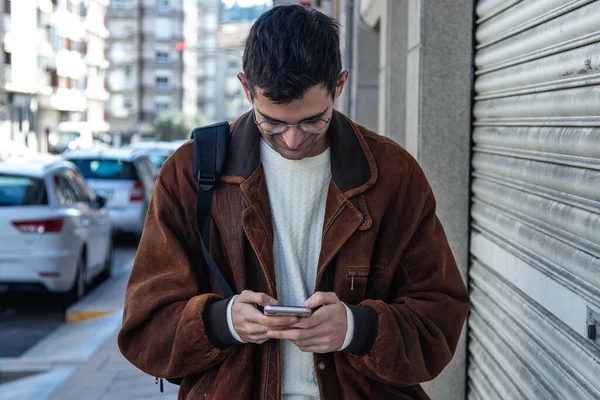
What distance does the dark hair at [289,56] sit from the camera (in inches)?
91.7

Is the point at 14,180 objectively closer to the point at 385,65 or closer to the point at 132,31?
the point at 385,65

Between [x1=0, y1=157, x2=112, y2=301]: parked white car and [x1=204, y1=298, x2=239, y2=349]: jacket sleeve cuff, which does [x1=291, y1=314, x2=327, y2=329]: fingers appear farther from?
[x1=0, y1=157, x2=112, y2=301]: parked white car

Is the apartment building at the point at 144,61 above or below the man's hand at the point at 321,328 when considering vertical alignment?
above

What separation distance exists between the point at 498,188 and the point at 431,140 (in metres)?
0.88

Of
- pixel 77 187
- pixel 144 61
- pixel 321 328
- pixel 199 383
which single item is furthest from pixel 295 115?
pixel 144 61

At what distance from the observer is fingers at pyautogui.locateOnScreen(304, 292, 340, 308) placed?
7.59 feet

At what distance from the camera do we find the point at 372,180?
2.59m

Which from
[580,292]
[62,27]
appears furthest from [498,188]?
[62,27]

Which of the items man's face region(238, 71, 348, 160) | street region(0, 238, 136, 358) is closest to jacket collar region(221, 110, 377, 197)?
man's face region(238, 71, 348, 160)

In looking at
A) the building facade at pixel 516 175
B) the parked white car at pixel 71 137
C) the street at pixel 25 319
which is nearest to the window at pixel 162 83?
the parked white car at pixel 71 137

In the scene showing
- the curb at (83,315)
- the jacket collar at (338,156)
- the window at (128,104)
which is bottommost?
the curb at (83,315)

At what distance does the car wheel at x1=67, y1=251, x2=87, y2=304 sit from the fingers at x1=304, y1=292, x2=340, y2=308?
8502 mm

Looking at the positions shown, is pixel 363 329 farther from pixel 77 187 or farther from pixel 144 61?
pixel 144 61

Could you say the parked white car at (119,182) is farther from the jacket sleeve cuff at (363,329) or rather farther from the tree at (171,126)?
the tree at (171,126)
